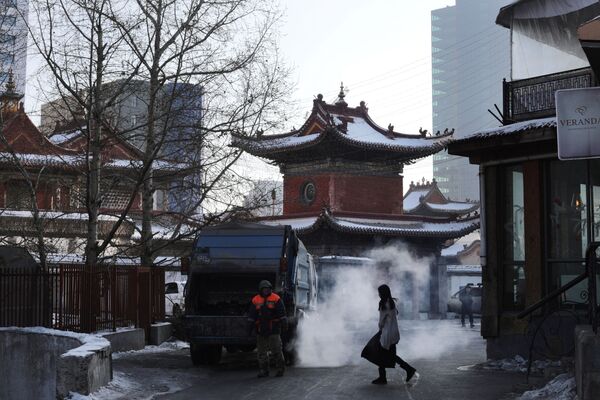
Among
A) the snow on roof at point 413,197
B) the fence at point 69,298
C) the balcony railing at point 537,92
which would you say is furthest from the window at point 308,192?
the balcony railing at point 537,92

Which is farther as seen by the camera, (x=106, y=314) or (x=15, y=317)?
(x=106, y=314)

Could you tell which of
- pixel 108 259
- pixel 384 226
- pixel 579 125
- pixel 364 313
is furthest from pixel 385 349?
pixel 384 226

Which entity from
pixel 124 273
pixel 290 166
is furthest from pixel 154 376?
pixel 290 166

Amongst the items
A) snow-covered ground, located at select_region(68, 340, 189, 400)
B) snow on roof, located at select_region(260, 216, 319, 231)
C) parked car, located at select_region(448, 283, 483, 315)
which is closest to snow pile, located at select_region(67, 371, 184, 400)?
snow-covered ground, located at select_region(68, 340, 189, 400)

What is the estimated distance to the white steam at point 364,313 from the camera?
20.6m

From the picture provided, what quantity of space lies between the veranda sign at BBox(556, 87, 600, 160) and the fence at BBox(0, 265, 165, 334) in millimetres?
12517

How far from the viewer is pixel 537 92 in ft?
58.6

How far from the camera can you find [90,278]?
19.3 m

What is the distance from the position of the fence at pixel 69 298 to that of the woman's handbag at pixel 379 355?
7256 mm

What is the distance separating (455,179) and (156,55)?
166366 millimetres

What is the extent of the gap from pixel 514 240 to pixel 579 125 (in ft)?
29.0

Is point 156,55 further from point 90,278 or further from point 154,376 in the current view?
point 154,376

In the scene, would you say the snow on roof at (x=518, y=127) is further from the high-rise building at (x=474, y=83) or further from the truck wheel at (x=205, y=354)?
the high-rise building at (x=474, y=83)

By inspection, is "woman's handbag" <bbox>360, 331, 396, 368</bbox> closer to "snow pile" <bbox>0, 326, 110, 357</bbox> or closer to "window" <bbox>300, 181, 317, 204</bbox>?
"snow pile" <bbox>0, 326, 110, 357</bbox>
